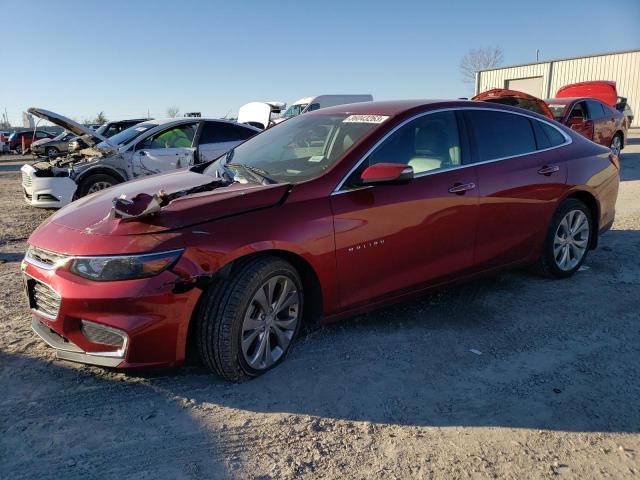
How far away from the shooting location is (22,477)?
2.28m

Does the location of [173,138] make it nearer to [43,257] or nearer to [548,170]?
[43,257]

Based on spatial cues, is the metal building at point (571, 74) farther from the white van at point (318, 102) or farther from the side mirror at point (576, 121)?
the side mirror at point (576, 121)

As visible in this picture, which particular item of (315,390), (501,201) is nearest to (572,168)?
(501,201)

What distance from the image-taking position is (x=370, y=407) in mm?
2832

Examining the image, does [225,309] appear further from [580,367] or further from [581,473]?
[580,367]

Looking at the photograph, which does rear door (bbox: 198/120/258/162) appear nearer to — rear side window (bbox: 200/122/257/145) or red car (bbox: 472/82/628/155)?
rear side window (bbox: 200/122/257/145)

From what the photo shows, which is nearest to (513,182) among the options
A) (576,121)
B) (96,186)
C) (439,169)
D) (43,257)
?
(439,169)

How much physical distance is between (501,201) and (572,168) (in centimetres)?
109

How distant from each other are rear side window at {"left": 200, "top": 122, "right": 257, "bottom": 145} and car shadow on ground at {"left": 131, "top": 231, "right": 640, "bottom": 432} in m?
5.88

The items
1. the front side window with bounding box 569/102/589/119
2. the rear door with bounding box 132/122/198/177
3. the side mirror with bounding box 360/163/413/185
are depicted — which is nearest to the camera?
the side mirror with bounding box 360/163/413/185

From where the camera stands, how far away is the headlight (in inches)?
107

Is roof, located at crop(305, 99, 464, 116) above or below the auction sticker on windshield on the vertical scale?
above

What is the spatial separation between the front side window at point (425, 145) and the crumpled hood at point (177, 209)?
0.84 metres

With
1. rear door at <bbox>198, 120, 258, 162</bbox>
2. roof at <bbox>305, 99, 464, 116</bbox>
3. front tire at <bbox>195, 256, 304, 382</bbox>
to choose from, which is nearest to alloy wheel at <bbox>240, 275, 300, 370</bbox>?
front tire at <bbox>195, 256, 304, 382</bbox>
